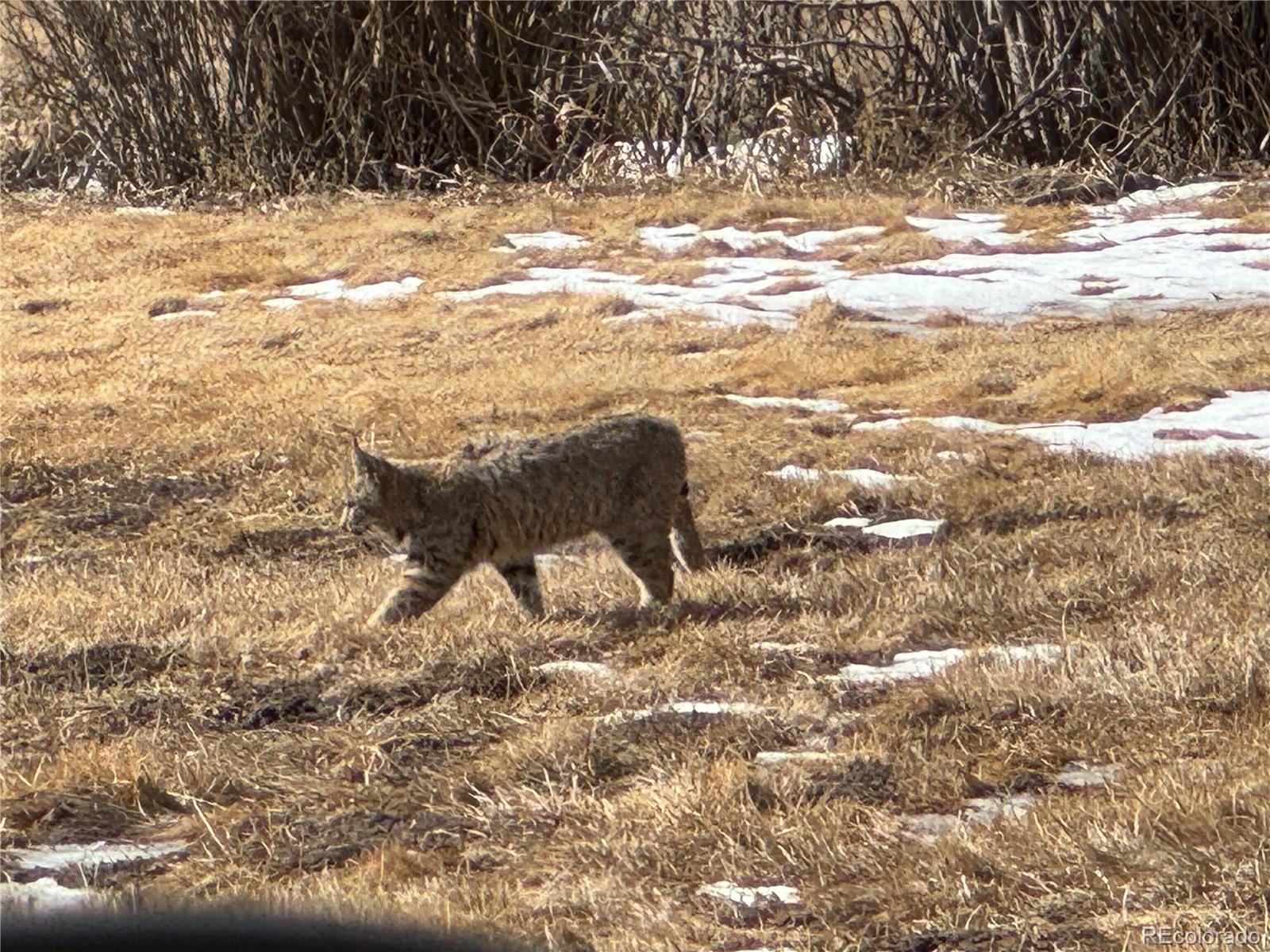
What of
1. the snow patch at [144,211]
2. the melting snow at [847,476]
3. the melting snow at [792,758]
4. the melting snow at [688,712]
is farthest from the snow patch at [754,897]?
the snow patch at [144,211]

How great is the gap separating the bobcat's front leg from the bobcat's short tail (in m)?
0.86

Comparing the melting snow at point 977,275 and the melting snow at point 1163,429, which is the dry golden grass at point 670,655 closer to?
the melting snow at point 1163,429

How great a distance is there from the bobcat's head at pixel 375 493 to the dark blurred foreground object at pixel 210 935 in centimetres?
437

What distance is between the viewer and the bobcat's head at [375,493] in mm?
6090

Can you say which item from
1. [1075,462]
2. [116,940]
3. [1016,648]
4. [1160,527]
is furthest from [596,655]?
[116,940]

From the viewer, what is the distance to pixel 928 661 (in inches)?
214

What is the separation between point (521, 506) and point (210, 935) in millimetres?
4499

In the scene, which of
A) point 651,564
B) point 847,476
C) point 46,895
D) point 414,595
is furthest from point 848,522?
point 46,895

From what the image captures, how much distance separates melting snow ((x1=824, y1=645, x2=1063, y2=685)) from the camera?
5.26 meters

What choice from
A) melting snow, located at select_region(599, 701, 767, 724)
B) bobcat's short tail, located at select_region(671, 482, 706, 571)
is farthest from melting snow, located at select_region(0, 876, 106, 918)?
bobcat's short tail, located at select_region(671, 482, 706, 571)

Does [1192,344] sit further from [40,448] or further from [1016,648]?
[40,448]

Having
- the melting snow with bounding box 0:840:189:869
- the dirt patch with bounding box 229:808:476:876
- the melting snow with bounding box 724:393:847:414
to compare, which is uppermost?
the melting snow with bounding box 0:840:189:869

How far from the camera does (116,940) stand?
162 cm

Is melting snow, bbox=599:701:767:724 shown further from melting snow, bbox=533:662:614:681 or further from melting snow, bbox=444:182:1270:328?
→ melting snow, bbox=444:182:1270:328
